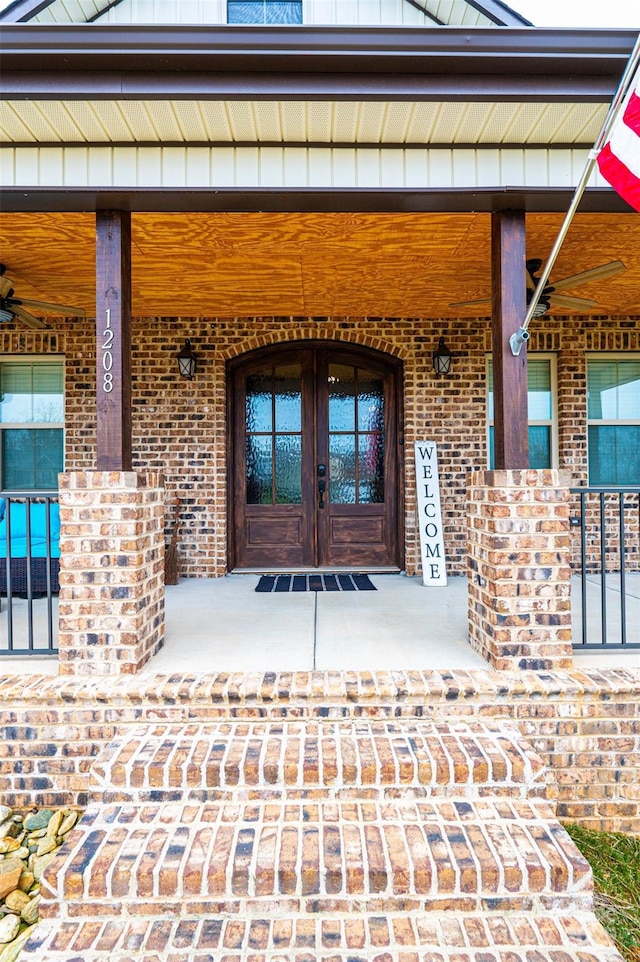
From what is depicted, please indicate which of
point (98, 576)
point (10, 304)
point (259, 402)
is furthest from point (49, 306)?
point (98, 576)

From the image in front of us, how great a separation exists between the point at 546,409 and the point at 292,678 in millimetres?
3893

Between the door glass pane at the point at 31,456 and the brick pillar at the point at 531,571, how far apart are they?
13.4 ft

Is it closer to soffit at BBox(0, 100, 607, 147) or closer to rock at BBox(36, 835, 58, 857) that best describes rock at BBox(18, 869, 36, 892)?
rock at BBox(36, 835, 58, 857)

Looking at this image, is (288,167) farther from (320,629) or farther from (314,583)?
(314,583)

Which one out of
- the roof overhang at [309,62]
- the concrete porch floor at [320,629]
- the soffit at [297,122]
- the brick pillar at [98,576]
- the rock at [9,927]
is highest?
the roof overhang at [309,62]

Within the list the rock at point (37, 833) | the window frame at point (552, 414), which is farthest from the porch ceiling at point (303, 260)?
the rock at point (37, 833)

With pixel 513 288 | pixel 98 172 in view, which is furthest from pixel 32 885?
pixel 513 288

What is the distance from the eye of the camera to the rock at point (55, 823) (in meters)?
2.15

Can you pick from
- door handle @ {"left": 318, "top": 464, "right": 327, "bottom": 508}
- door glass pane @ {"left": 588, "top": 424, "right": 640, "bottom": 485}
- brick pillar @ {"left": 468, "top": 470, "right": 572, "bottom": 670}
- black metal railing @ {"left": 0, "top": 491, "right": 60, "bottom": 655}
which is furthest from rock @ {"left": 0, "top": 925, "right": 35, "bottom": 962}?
door glass pane @ {"left": 588, "top": 424, "right": 640, "bottom": 485}

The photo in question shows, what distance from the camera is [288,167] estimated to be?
251cm

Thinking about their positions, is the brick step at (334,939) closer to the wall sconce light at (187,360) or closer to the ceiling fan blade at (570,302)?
the ceiling fan blade at (570,302)

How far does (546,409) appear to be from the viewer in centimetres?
503

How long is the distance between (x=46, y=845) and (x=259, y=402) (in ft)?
12.0

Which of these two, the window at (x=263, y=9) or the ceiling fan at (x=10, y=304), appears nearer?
the ceiling fan at (x=10, y=304)
